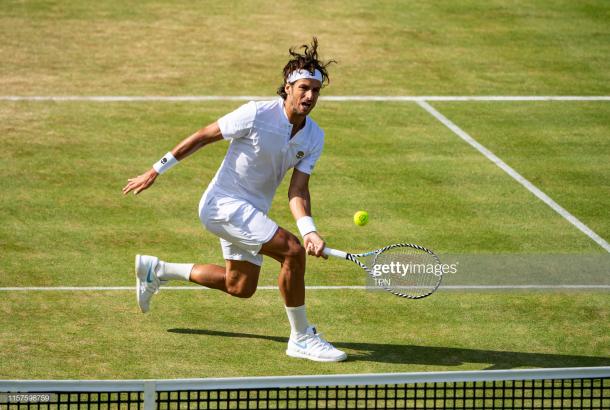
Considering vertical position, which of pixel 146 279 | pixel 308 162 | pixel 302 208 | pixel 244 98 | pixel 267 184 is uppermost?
pixel 308 162

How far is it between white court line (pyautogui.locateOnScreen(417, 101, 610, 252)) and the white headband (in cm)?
428

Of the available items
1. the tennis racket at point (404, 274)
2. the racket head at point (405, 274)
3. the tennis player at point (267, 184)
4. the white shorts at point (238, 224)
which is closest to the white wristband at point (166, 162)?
the tennis player at point (267, 184)

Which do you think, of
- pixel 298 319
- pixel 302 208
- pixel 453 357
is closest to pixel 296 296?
pixel 298 319

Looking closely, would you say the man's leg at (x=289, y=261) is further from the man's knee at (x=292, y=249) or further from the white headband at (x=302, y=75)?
the white headband at (x=302, y=75)

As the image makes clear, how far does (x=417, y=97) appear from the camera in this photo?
16.3 meters

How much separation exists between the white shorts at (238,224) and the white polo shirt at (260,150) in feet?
0.35

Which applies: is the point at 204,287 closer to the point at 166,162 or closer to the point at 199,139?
the point at 166,162

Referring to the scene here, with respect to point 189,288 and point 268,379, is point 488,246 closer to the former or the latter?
point 189,288

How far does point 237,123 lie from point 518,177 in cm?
588

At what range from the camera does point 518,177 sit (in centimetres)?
1334

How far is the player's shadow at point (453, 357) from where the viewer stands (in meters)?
8.48

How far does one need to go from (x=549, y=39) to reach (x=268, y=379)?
1425 centimetres

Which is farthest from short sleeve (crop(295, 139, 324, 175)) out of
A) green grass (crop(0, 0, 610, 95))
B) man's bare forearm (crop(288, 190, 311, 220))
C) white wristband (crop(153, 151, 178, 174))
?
green grass (crop(0, 0, 610, 95))

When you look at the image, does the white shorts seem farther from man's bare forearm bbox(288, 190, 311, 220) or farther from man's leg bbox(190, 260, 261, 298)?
man's bare forearm bbox(288, 190, 311, 220)
